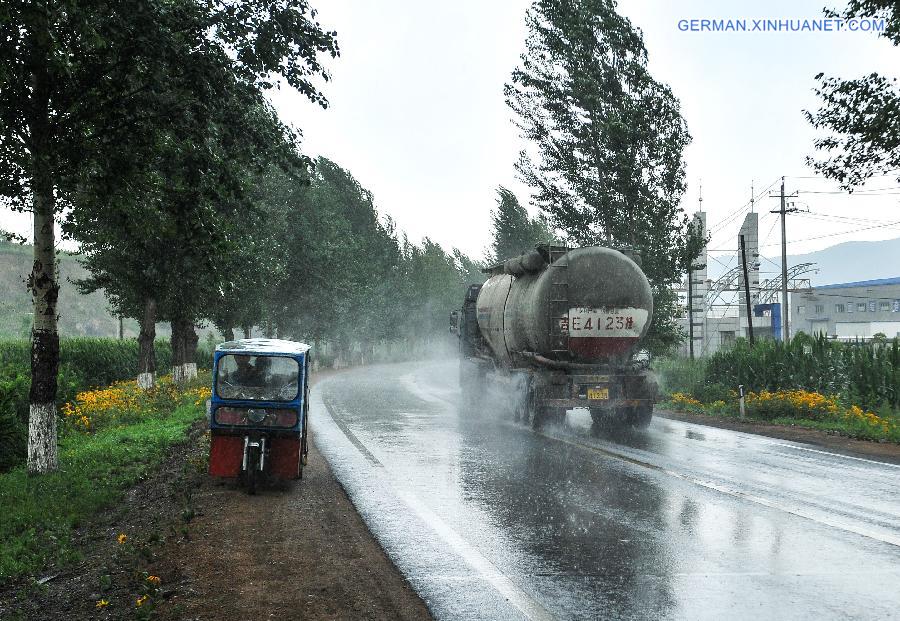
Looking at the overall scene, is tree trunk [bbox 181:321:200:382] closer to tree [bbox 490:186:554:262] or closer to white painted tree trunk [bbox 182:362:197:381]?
white painted tree trunk [bbox 182:362:197:381]

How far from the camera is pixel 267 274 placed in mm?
29859

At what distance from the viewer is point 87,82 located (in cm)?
1124

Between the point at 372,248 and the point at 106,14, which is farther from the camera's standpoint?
the point at 372,248

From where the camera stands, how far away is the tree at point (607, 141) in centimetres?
2833

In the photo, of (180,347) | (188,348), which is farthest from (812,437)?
(188,348)

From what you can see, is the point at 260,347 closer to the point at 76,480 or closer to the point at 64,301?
the point at 76,480

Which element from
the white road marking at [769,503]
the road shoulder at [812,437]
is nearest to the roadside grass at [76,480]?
the white road marking at [769,503]

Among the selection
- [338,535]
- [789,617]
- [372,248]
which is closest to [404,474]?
[338,535]

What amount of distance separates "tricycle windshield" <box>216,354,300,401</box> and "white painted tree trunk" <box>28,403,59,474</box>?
12.4 feet

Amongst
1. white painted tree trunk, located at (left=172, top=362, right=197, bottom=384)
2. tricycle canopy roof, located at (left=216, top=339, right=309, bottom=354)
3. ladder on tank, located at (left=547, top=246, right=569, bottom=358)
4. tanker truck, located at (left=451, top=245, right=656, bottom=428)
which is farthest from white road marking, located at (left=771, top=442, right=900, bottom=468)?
white painted tree trunk, located at (left=172, top=362, right=197, bottom=384)

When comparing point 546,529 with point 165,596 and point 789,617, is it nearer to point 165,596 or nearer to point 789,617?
point 789,617

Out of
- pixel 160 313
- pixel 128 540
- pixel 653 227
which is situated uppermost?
pixel 653 227

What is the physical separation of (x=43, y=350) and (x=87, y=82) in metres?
4.05

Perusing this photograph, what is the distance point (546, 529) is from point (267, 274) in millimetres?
23493
